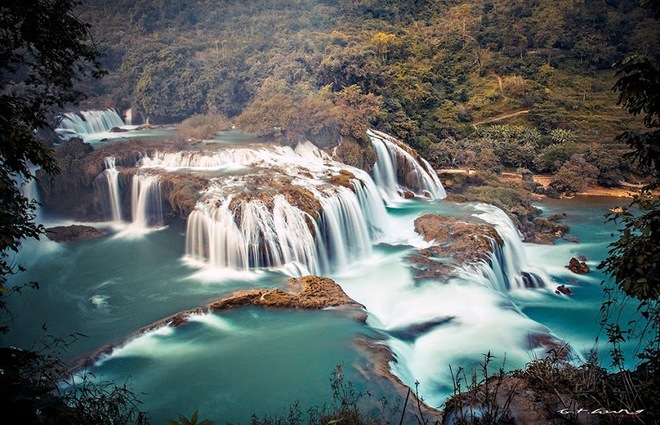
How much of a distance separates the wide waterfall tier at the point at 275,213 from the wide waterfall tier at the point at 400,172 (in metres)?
3.82

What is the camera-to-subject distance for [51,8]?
5.48 metres

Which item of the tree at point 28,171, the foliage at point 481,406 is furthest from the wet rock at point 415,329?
the tree at point 28,171

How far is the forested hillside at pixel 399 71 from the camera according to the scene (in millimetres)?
27094

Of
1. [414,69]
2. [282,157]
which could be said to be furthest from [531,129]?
[282,157]

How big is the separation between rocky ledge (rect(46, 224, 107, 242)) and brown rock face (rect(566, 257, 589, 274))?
17.9m

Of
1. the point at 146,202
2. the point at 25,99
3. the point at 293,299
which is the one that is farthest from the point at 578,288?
the point at 146,202

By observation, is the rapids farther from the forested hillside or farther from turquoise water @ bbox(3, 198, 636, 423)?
the forested hillside

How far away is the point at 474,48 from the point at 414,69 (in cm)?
920

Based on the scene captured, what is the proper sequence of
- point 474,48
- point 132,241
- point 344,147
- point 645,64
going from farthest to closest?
point 474,48
point 344,147
point 132,241
point 645,64

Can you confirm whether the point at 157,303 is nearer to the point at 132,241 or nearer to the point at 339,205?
the point at 132,241

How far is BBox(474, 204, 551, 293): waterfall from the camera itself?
14.0 metres

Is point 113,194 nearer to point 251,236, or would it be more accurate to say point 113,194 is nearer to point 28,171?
point 251,236

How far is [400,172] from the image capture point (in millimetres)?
23438

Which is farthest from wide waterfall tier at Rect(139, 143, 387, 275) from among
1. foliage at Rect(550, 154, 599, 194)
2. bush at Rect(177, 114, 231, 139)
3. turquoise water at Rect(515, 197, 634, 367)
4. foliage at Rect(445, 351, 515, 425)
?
foliage at Rect(550, 154, 599, 194)
